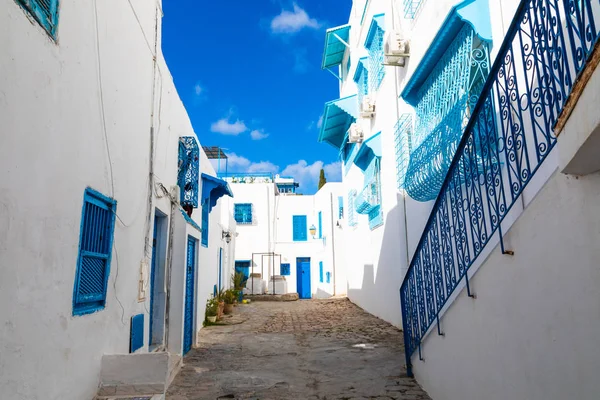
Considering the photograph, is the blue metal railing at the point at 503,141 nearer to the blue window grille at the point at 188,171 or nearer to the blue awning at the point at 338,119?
the blue window grille at the point at 188,171

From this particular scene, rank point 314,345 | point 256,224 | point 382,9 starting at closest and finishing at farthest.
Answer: point 314,345
point 382,9
point 256,224

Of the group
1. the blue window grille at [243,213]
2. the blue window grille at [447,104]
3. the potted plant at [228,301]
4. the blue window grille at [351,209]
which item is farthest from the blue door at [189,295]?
the blue window grille at [243,213]

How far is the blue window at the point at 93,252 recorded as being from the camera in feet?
10.8

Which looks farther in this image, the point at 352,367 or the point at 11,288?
the point at 352,367

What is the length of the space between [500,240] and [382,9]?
917 centimetres

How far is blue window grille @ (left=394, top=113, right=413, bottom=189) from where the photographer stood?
8258mm

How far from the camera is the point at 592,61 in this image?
67.1 inches

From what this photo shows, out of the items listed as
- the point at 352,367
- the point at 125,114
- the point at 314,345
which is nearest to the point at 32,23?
the point at 125,114

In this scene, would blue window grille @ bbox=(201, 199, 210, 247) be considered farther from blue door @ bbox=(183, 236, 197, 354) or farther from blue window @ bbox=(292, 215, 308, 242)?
blue window @ bbox=(292, 215, 308, 242)

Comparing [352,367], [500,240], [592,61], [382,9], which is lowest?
[352,367]

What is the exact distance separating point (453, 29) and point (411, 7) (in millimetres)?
2586

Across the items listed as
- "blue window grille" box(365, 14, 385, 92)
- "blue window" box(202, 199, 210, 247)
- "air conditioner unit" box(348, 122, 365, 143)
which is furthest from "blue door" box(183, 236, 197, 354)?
"air conditioner unit" box(348, 122, 365, 143)

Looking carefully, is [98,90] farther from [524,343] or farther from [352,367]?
[352,367]

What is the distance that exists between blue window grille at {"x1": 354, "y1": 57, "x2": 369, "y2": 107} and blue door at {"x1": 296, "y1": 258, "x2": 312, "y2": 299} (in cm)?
1159
